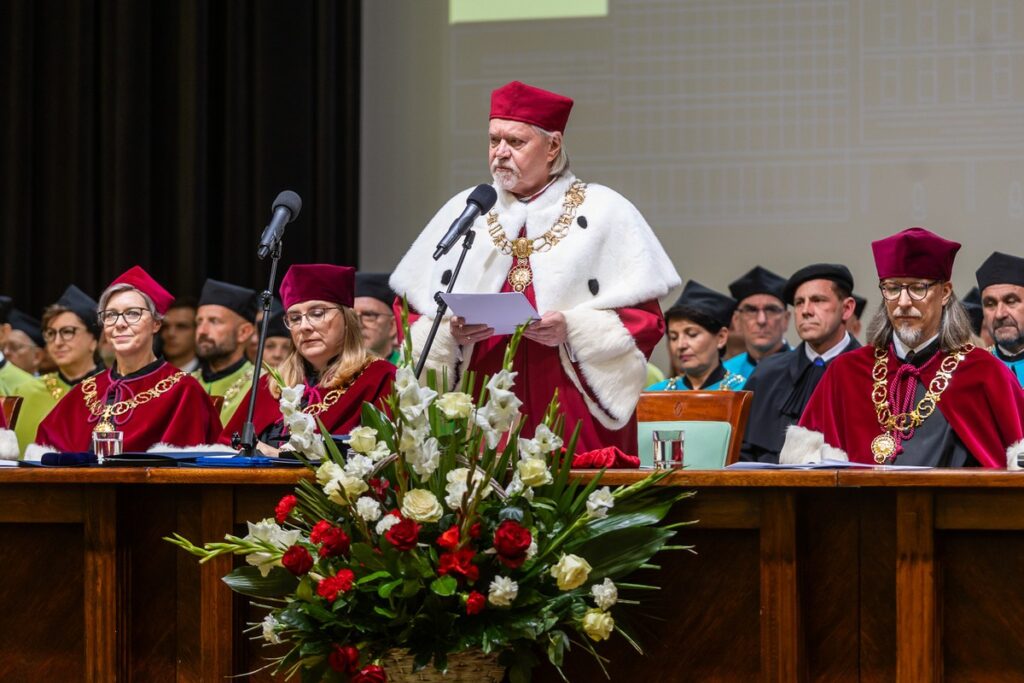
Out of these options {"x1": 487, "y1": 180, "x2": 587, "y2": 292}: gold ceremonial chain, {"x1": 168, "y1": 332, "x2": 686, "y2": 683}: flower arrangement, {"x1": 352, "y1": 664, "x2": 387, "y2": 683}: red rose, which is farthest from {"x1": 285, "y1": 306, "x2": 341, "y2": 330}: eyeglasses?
{"x1": 352, "y1": 664, "x2": 387, "y2": 683}: red rose

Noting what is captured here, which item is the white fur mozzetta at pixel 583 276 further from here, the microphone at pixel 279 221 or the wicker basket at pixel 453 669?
the wicker basket at pixel 453 669

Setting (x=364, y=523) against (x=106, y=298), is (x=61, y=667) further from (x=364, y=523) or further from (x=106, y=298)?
(x=106, y=298)

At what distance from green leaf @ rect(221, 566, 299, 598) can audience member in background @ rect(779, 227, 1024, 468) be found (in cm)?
182

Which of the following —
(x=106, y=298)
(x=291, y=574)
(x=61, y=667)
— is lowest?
(x=61, y=667)

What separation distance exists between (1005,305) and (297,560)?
3.90 metres

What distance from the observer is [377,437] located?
2949 millimetres

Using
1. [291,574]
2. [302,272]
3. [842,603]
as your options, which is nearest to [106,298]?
[302,272]

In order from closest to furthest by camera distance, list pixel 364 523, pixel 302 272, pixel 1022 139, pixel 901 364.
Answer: pixel 364 523
pixel 901 364
pixel 302 272
pixel 1022 139

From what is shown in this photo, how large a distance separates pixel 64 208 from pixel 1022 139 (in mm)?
5061

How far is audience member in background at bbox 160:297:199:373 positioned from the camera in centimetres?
745

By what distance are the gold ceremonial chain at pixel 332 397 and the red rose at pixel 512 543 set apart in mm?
2236

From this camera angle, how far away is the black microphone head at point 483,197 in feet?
12.1

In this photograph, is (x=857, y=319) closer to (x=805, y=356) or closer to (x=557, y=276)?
(x=805, y=356)

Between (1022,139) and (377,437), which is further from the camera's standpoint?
(1022,139)
